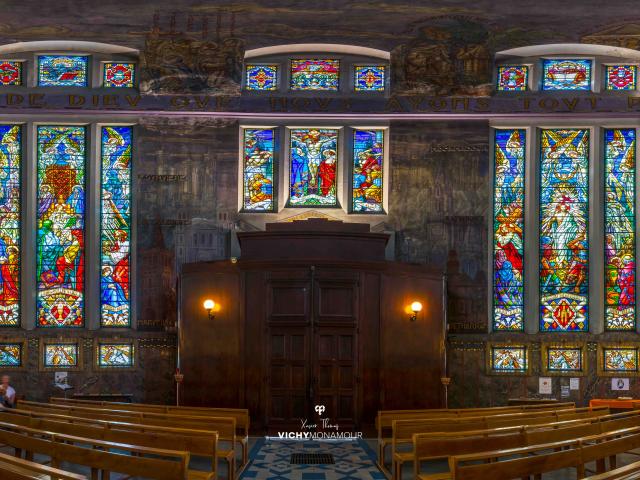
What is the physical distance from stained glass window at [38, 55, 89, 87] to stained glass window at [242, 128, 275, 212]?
488 cm

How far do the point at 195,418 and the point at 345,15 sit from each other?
37.6 feet

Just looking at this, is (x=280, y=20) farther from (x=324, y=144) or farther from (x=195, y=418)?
(x=195, y=418)

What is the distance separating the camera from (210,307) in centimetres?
1467

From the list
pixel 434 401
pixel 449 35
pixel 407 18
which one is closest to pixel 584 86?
pixel 449 35

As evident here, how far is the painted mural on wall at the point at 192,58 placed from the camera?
1712 cm

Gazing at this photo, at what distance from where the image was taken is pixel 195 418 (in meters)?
10.5

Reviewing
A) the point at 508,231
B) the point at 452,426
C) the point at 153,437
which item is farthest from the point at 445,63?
the point at 153,437

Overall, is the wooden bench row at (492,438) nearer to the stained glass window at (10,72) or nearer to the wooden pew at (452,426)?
the wooden pew at (452,426)

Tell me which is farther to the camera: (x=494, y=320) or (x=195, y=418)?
(x=494, y=320)

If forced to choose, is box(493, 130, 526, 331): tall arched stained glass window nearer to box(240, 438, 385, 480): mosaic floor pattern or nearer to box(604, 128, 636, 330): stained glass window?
box(604, 128, 636, 330): stained glass window

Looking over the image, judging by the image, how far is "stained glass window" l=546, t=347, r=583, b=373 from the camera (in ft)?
55.2

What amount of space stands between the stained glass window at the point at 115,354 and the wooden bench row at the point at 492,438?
31.6 ft

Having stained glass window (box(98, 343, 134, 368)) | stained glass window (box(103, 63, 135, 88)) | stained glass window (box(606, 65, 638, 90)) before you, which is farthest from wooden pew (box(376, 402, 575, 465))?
stained glass window (box(103, 63, 135, 88))

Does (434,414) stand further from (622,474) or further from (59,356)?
(59,356)
